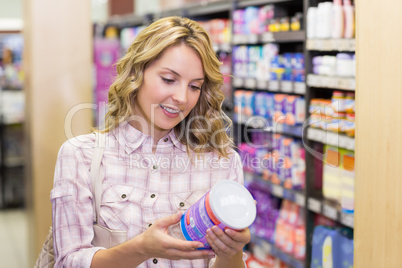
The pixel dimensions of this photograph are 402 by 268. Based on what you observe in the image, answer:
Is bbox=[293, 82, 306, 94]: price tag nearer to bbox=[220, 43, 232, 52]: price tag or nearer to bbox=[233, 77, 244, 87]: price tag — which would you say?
bbox=[233, 77, 244, 87]: price tag

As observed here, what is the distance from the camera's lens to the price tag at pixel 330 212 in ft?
10.4

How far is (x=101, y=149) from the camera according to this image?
1.76 meters

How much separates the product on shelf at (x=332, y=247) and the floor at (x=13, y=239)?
9.53 feet

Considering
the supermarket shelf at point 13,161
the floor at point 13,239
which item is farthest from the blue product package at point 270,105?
the supermarket shelf at point 13,161

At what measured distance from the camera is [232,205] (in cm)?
145

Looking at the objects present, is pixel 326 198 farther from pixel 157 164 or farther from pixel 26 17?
pixel 26 17

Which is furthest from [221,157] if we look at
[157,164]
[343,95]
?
[343,95]

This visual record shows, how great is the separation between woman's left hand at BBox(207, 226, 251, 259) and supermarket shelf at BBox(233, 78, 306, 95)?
214cm

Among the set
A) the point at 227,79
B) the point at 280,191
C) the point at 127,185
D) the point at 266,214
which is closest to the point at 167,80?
the point at 127,185

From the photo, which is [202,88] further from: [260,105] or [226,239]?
[260,105]

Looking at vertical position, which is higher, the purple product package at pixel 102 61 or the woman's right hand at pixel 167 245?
the purple product package at pixel 102 61

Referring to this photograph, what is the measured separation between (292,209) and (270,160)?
0.43m

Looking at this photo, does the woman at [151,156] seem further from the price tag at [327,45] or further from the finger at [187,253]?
the price tag at [327,45]

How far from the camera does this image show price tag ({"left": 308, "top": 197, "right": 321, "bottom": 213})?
11.1ft
